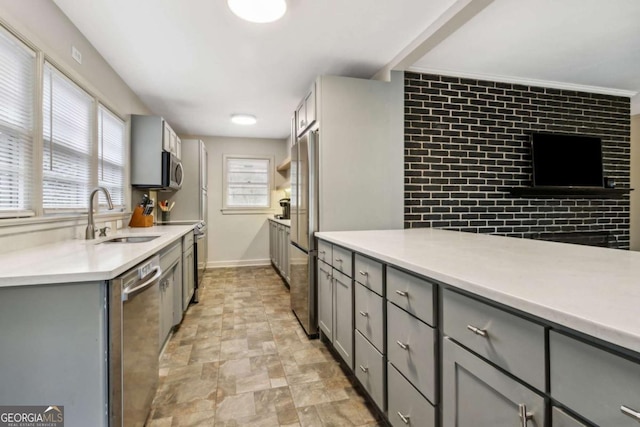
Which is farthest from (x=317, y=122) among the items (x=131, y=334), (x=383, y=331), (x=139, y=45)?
(x=131, y=334)

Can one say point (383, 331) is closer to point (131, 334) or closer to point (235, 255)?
point (131, 334)

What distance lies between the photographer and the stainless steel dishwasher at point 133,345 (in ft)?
3.93

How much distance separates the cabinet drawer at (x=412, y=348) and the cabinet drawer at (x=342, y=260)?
0.50m

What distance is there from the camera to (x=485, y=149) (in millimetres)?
3037

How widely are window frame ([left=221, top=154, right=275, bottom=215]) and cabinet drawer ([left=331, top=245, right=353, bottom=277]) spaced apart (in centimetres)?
395

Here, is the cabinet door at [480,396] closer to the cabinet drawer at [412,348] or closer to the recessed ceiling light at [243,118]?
the cabinet drawer at [412,348]

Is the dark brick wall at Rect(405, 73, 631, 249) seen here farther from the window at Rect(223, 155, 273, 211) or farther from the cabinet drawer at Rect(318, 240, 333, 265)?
the window at Rect(223, 155, 273, 211)

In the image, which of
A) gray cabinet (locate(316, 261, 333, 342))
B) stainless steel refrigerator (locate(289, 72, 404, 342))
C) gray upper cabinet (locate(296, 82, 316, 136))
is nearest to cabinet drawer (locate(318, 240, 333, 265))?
gray cabinet (locate(316, 261, 333, 342))

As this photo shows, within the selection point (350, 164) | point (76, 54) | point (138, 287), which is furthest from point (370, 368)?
point (76, 54)

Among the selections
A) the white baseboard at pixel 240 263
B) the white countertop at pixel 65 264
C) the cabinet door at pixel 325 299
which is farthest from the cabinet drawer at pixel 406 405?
the white baseboard at pixel 240 263

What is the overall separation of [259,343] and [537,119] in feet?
11.2

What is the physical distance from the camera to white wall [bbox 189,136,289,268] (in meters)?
5.75

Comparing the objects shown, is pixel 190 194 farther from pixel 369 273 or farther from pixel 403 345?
pixel 403 345

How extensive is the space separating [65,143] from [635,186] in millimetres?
7145
